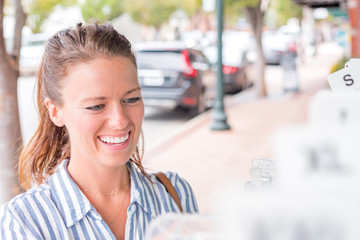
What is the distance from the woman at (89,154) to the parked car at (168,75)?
7289 mm

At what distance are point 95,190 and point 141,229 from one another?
0.63ft

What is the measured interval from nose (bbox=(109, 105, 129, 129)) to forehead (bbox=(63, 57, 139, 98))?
0.15ft

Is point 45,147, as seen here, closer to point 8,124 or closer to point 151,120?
point 8,124

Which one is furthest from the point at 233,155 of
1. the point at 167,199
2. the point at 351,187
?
the point at 351,187

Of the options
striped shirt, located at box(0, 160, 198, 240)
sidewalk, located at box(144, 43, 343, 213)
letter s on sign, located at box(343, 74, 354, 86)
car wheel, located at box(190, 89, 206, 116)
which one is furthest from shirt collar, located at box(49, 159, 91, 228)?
car wheel, located at box(190, 89, 206, 116)

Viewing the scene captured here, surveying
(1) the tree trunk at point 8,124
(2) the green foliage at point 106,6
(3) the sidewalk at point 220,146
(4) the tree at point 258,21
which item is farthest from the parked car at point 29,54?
(1) the tree trunk at point 8,124

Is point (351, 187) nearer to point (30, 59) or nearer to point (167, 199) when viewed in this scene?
point (167, 199)

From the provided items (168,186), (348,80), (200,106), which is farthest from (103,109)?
(200,106)

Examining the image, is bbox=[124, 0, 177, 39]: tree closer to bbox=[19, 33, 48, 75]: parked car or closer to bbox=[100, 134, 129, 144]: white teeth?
bbox=[19, 33, 48, 75]: parked car

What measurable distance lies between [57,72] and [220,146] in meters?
5.80

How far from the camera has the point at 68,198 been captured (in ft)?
4.45

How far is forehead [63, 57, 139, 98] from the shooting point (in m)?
1.26

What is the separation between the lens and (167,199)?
155cm

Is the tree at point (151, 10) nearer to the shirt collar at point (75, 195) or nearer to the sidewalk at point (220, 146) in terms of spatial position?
the sidewalk at point (220, 146)
